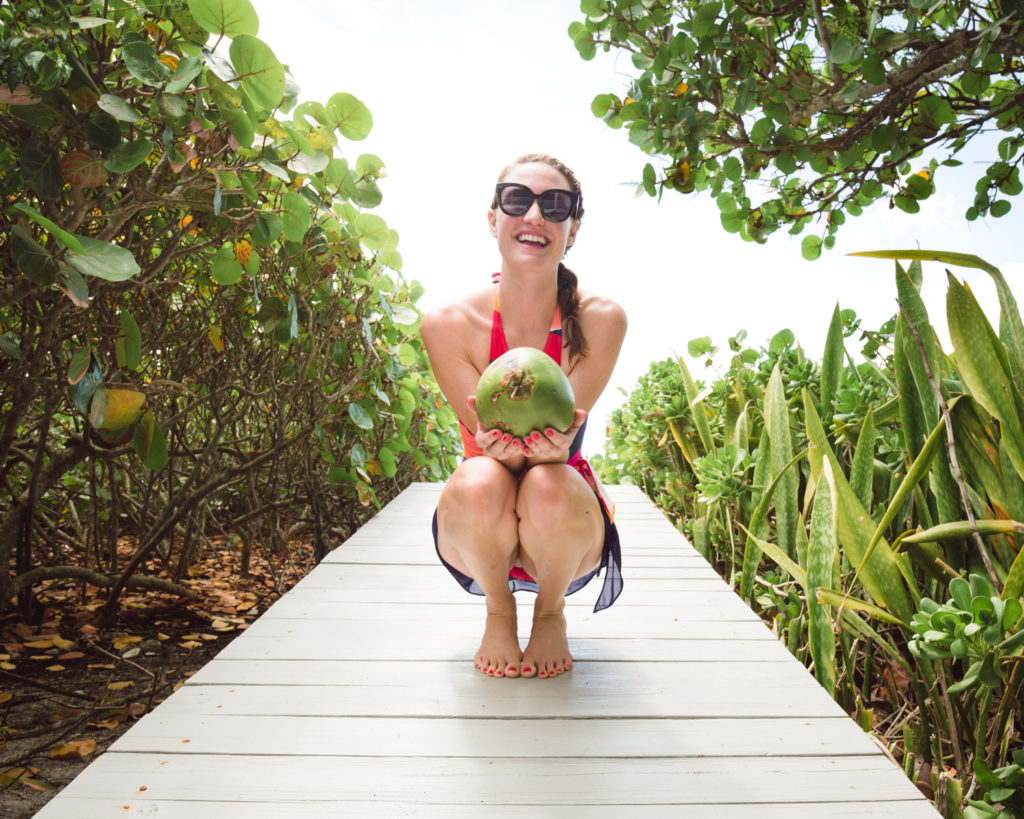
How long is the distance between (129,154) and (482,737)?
4.04ft

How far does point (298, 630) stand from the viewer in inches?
72.9


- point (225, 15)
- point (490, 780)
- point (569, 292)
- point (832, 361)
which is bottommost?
point (490, 780)

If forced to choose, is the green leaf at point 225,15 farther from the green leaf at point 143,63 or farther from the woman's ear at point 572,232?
the woman's ear at point 572,232

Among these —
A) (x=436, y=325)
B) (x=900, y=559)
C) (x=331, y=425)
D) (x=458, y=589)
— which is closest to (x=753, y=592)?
(x=900, y=559)

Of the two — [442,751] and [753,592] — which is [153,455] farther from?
[753,592]

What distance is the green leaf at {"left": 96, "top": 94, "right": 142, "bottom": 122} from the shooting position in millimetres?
1175

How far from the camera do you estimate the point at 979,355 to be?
4.84ft

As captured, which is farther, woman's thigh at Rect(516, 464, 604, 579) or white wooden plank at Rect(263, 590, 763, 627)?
white wooden plank at Rect(263, 590, 763, 627)

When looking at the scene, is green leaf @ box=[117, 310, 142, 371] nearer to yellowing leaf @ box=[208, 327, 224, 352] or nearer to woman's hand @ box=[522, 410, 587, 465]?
yellowing leaf @ box=[208, 327, 224, 352]

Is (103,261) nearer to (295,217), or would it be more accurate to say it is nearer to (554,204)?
(295,217)

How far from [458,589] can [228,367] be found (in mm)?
1096

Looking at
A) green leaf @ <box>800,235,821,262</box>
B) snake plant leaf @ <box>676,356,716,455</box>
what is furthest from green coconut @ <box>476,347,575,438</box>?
green leaf @ <box>800,235,821,262</box>

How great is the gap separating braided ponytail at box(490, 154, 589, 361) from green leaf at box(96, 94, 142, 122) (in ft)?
2.55

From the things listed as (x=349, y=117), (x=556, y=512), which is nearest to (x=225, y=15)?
(x=349, y=117)
